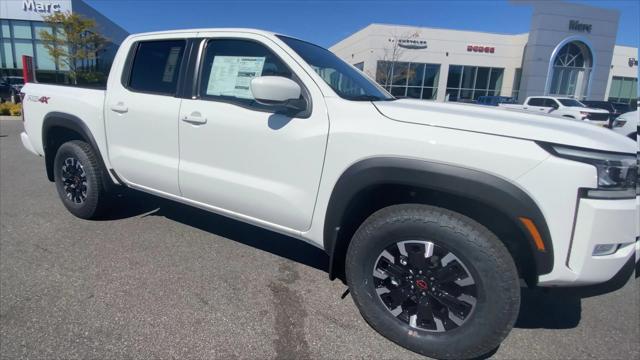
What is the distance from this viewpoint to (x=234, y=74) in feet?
9.62

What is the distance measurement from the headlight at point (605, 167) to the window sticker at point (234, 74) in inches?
78.1

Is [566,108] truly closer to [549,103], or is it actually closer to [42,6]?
[549,103]

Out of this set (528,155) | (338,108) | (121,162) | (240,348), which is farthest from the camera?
(121,162)

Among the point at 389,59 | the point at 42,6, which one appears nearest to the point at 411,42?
the point at 389,59

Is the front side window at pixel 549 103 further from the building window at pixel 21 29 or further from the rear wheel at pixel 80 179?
the building window at pixel 21 29

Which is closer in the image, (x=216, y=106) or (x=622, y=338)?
(x=622, y=338)

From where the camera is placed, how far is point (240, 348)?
2.26 meters

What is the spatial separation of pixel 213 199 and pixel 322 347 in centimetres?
141

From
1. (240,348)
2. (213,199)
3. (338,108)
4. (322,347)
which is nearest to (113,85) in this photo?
(213,199)

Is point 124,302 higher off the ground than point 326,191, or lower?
lower

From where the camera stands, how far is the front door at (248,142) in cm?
251

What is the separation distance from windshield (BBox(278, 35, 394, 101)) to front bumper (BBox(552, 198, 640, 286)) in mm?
1509

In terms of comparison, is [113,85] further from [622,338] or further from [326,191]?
[622,338]

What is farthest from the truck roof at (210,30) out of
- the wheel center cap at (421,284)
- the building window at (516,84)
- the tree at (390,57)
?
the building window at (516,84)
